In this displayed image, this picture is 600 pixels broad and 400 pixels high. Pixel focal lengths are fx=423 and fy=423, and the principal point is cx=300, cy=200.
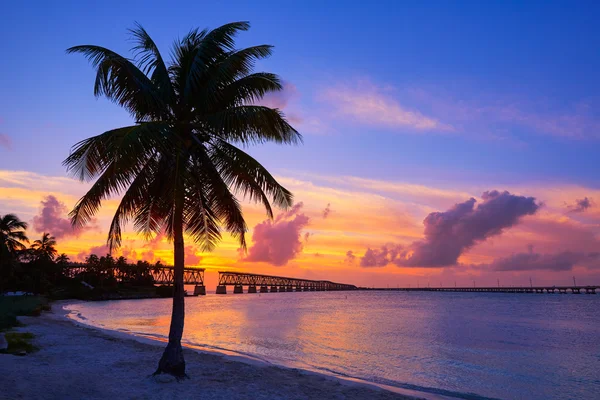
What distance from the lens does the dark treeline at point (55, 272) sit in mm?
55812

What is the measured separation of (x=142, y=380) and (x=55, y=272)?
103147 mm

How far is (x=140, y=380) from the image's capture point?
1252 cm

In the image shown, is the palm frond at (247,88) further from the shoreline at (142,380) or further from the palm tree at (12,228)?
the palm tree at (12,228)

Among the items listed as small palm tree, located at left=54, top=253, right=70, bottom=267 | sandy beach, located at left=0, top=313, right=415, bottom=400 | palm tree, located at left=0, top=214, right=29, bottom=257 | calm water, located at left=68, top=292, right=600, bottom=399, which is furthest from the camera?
small palm tree, located at left=54, top=253, right=70, bottom=267

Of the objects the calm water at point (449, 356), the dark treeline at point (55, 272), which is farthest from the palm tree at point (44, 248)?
the calm water at point (449, 356)

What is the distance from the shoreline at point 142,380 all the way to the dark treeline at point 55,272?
120 feet

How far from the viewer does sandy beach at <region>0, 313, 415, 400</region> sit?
1083cm

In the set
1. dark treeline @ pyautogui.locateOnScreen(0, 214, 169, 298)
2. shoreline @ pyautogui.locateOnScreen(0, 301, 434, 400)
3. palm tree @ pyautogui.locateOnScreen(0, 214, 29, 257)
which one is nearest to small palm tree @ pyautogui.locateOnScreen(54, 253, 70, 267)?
dark treeline @ pyautogui.locateOnScreen(0, 214, 169, 298)

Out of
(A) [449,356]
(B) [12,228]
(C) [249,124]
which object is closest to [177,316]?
(C) [249,124]

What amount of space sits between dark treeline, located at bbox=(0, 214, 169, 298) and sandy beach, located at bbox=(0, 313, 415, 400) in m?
36.5

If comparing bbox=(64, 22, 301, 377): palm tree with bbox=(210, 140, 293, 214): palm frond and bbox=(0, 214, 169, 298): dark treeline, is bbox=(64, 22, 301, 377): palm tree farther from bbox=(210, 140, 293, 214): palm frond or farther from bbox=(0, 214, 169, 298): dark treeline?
bbox=(0, 214, 169, 298): dark treeline

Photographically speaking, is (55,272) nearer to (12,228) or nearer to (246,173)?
(12,228)

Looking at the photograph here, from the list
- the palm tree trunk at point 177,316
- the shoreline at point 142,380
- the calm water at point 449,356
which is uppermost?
the palm tree trunk at point 177,316

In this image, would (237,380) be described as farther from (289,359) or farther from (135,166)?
(289,359)
